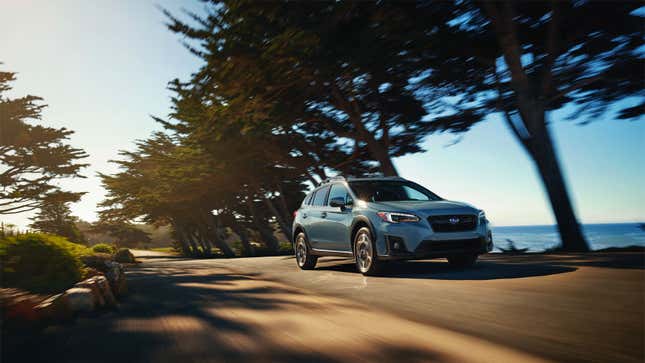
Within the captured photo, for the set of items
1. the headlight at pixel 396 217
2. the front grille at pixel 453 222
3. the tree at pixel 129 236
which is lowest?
the front grille at pixel 453 222

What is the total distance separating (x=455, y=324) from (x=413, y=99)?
40.0 ft

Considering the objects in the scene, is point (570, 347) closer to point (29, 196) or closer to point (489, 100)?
point (489, 100)

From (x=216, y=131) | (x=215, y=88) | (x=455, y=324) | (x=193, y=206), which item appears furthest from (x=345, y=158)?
(x=193, y=206)

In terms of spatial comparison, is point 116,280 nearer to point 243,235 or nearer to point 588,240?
point 588,240

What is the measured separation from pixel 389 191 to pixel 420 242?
5.93 feet

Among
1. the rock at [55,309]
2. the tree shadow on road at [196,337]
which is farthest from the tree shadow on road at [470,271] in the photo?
the rock at [55,309]

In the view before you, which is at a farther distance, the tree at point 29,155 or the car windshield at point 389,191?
the tree at point 29,155

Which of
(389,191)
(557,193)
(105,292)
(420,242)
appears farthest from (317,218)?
Result: (557,193)

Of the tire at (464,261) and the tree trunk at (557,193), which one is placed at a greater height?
the tree trunk at (557,193)

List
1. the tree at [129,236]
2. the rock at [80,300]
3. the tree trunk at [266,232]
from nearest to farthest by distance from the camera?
1. the rock at [80,300]
2. the tree trunk at [266,232]
3. the tree at [129,236]

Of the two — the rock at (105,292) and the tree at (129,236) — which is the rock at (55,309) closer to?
the rock at (105,292)

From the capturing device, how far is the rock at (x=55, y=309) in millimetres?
5219

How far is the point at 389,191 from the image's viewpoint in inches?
380

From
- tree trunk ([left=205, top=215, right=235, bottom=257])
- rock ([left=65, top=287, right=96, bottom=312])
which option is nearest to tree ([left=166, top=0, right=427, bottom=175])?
rock ([left=65, top=287, right=96, bottom=312])
